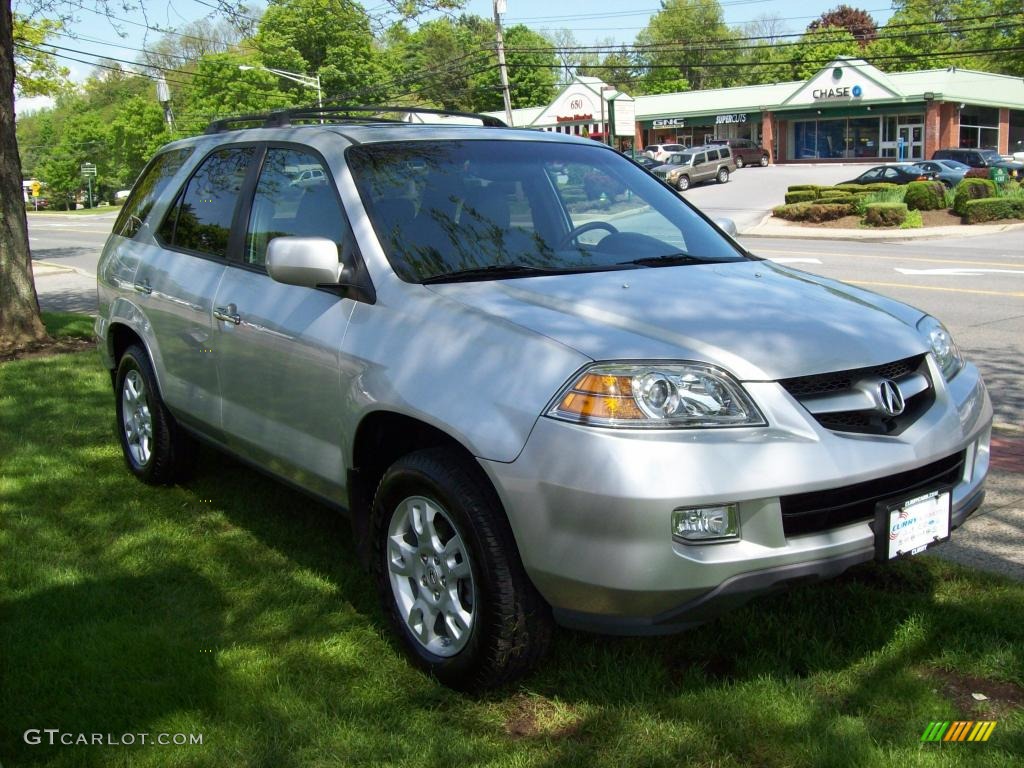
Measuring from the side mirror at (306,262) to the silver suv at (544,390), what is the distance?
11 millimetres

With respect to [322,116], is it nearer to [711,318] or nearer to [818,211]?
[711,318]

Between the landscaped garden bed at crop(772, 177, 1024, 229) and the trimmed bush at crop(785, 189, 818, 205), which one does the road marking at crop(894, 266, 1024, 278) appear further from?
the trimmed bush at crop(785, 189, 818, 205)

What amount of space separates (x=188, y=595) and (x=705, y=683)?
84.3 inches

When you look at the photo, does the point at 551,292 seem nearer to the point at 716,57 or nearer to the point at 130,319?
the point at 130,319

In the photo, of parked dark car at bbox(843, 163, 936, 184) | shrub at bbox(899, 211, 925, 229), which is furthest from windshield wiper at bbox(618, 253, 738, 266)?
parked dark car at bbox(843, 163, 936, 184)

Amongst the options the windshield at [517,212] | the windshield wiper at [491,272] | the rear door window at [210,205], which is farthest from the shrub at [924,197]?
the windshield wiper at [491,272]

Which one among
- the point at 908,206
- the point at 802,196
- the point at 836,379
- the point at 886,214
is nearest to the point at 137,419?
the point at 836,379

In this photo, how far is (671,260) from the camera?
421cm

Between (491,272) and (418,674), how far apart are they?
144 cm

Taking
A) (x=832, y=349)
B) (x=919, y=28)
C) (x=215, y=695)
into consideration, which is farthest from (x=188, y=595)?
(x=919, y=28)

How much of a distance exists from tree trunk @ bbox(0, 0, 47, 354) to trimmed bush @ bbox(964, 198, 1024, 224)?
899 inches

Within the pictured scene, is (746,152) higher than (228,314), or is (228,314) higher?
(228,314)

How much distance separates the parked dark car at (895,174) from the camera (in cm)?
3725

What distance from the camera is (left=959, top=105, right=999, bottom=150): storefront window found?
59.5 m
